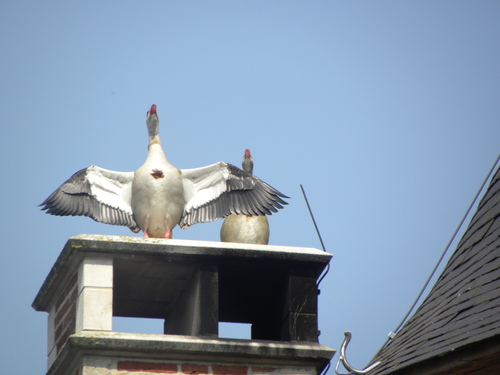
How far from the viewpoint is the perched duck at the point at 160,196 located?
12.6 meters

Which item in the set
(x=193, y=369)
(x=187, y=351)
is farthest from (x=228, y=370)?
(x=187, y=351)

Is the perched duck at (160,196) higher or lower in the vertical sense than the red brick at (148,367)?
higher

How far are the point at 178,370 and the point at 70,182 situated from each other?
3.35m

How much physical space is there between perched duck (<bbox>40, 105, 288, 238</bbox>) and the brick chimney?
1.00 meters

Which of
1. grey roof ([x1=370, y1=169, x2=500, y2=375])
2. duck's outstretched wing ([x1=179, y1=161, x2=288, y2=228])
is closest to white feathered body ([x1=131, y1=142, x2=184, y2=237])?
duck's outstretched wing ([x1=179, y1=161, x2=288, y2=228])

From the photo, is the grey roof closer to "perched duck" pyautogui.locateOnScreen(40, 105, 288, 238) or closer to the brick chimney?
the brick chimney

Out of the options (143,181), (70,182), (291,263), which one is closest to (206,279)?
(291,263)

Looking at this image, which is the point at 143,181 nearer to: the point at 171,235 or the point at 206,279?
the point at 171,235

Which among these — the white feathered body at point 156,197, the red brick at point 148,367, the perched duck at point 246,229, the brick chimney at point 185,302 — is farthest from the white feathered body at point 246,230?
the red brick at point 148,367

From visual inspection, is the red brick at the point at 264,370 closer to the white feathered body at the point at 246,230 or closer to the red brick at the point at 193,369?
the red brick at the point at 193,369

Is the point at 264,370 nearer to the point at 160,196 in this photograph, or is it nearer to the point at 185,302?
the point at 185,302

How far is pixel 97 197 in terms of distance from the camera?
42.2 feet

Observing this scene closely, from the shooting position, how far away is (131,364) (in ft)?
35.1

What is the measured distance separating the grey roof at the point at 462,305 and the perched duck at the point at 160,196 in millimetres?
2564
